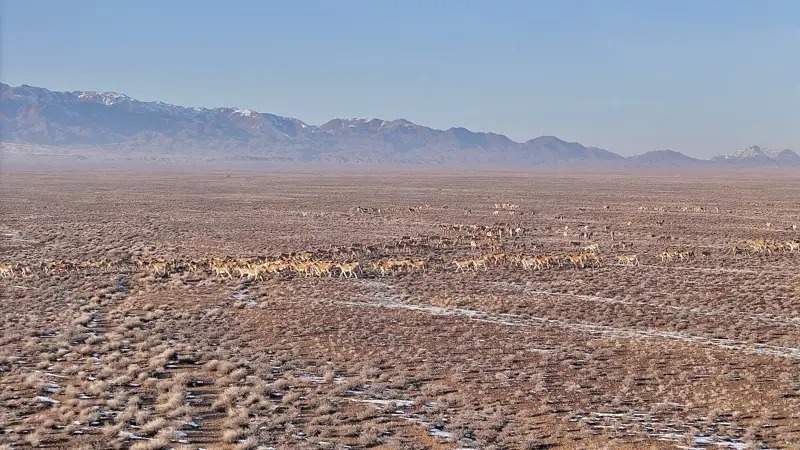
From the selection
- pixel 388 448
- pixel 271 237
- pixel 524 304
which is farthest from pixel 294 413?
pixel 271 237

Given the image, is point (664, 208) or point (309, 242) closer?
point (309, 242)

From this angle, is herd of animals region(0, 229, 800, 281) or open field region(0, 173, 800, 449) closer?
open field region(0, 173, 800, 449)

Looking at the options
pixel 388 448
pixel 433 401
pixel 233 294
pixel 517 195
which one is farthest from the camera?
pixel 517 195

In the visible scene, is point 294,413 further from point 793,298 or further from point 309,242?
point 309,242

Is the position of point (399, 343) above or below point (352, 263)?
below

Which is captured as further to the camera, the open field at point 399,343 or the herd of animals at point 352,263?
the herd of animals at point 352,263

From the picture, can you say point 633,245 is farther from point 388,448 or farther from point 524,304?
point 388,448

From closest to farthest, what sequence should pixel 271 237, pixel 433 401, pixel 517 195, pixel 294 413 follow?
pixel 294 413
pixel 433 401
pixel 271 237
pixel 517 195

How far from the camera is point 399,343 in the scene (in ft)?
57.6

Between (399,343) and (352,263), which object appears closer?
(399,343)

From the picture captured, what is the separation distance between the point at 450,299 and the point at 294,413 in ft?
37.7

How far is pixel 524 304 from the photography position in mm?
22469

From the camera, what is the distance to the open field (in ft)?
38.6

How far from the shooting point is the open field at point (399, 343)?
1177 centimetres
